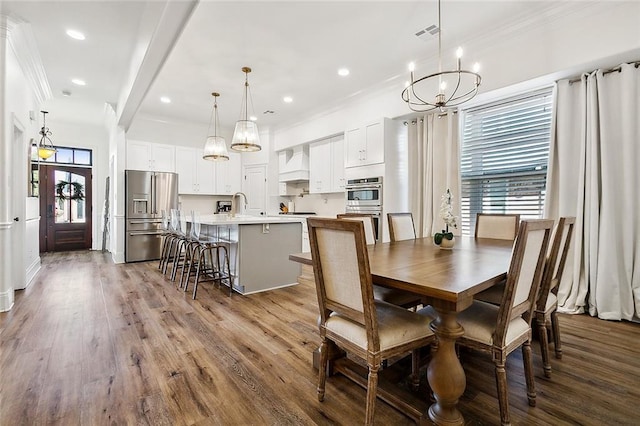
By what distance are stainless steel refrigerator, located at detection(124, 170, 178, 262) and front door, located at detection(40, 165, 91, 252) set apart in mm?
2464

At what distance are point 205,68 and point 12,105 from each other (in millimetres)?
2156

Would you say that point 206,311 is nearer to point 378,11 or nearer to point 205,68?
point 205,68

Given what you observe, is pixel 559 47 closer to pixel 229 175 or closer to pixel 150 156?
pixel 229 175

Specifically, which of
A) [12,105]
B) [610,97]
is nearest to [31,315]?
[12,105]

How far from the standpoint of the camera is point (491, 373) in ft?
6.32

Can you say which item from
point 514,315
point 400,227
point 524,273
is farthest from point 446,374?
point 400,227

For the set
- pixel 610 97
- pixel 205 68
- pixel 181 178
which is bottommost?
pixel 181 178

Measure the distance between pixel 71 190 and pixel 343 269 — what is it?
8225 mm

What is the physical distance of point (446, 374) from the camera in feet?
4.51

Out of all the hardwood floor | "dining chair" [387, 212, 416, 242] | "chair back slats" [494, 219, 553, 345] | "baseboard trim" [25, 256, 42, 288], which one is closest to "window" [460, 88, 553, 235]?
"dining chair" [387, 212, 416, 242]

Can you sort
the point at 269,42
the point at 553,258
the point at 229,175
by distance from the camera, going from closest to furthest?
the point at 553,258 < the point at 269,42 < the point at 229,175

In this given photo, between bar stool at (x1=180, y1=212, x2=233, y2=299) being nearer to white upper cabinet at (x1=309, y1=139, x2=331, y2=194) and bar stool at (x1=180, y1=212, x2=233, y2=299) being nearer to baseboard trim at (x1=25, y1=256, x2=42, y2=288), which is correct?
baseboard trim at (x1=25, y1=256, x2=42, y2=288)

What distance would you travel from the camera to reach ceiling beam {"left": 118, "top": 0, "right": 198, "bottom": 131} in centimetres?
237

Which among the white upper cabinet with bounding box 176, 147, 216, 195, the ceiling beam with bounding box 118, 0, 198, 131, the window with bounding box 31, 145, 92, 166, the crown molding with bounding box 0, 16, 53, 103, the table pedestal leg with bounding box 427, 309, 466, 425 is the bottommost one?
the table pedestal leg with bounding box 427, 309, 466, 425
